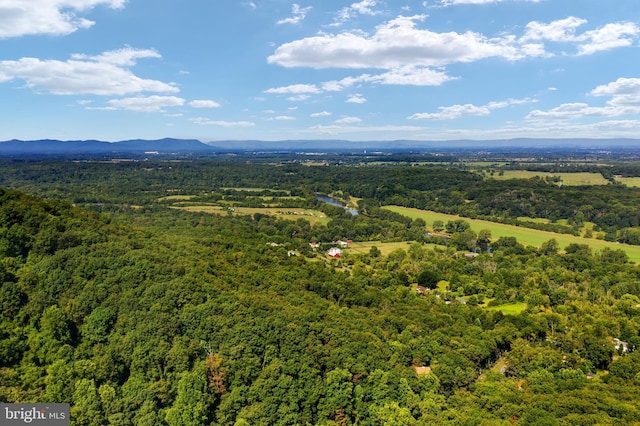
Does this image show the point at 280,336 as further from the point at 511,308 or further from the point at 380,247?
the point at 380,247

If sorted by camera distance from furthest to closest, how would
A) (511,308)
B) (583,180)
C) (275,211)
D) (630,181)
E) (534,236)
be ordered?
(583,180), (630,181), (275,211), (534,236), (511,308)

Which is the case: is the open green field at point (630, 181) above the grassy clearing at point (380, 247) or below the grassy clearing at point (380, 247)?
above

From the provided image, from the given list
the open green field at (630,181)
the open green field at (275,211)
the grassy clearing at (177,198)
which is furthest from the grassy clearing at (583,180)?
the grassy clearing at (177,198)

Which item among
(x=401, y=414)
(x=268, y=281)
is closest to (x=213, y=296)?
(x=268, y=281)

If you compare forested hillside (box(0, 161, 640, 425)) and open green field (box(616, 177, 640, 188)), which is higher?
open green field (box(616, 177, 640, 188))

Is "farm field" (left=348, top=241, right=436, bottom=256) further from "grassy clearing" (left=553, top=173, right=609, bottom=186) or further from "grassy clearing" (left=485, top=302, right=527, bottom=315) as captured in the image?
"grassy clearing" (left=553, top=173, right=609, bottom=186)

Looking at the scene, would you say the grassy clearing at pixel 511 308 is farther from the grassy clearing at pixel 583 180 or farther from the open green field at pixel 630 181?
the open green field at pixel 630 181

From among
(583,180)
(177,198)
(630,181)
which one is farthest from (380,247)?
(630,181)

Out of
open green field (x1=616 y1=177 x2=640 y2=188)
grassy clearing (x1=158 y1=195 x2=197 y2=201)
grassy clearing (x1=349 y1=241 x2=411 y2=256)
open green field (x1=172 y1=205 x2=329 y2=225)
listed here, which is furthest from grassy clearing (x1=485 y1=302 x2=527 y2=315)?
open green field (x1=616 y1=177 x2=640 y2=188)
